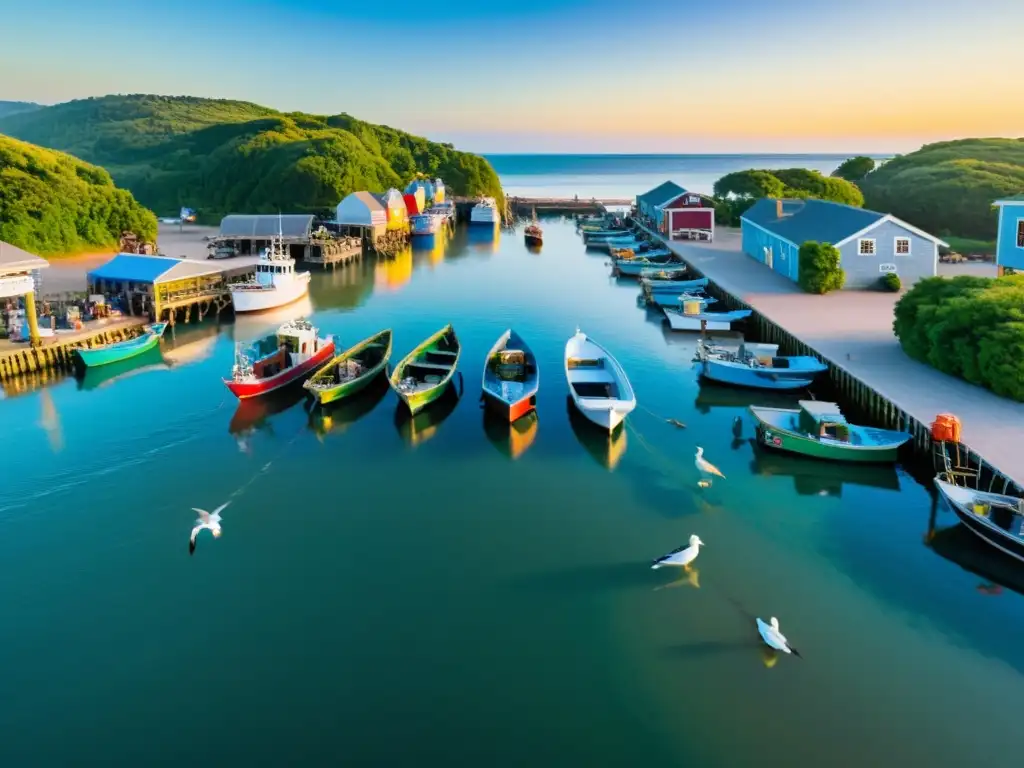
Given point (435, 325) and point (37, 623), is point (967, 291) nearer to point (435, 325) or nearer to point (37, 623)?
point (435, 325)

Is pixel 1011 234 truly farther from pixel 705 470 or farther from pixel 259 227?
pixel 259 227

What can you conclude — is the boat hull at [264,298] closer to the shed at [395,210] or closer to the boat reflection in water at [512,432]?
the boat reflection in water at [512,432]

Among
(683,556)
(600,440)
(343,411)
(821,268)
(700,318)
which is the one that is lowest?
(683,556)

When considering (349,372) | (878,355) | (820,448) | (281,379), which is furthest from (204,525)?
(878,355)

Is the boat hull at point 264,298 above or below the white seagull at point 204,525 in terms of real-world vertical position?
above

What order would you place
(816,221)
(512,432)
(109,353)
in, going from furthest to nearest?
(816,221)
(109,353)
(512,432)

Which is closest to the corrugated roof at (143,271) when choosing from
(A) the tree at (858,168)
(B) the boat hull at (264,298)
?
(B) the boat hull at (264,298)
